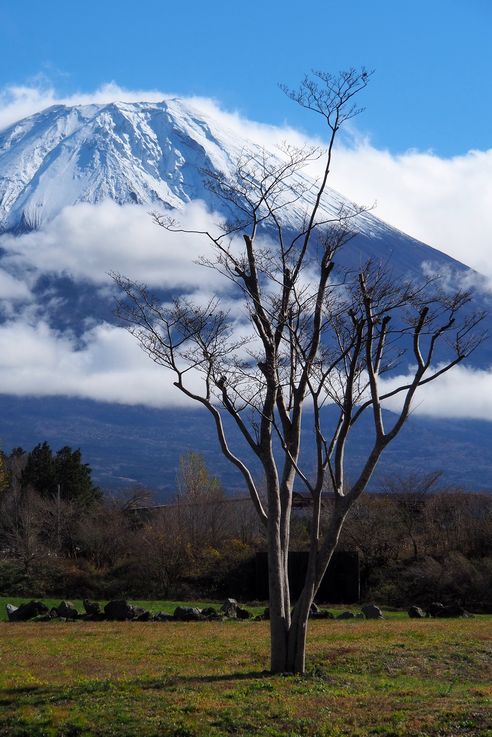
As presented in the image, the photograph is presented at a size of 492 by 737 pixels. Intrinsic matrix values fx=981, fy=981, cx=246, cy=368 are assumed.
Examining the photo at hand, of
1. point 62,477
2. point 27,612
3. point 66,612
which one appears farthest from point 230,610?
point 62,477

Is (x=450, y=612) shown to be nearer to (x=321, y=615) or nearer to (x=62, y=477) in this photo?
(x=321, y=615)

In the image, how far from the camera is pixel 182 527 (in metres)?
56.6

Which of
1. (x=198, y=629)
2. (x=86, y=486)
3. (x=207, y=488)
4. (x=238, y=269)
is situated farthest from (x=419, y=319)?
(x=207, y=488)

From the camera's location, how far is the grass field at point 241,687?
11023 millimetres

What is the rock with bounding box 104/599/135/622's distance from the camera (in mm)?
28234

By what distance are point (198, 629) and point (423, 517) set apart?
112 feet

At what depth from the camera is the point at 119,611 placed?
28375 mm

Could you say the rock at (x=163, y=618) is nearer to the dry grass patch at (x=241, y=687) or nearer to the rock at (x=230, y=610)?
the rock at (x=230, y=610)

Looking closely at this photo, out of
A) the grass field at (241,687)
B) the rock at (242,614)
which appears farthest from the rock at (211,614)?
the grass field at (241,687)

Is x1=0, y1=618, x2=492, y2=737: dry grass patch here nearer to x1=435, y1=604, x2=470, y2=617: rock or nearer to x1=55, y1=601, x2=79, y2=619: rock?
x1=55, y1=601, x2=79, y2=619: rock

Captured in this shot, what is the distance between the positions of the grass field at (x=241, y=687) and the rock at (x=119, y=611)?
6.47 meters

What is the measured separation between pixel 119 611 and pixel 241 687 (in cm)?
1586

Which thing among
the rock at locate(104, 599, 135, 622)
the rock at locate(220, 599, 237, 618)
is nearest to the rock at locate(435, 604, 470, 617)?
the rock at locate(220, 599, 237, 618)

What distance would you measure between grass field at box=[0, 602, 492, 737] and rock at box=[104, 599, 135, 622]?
6466 millimetres
